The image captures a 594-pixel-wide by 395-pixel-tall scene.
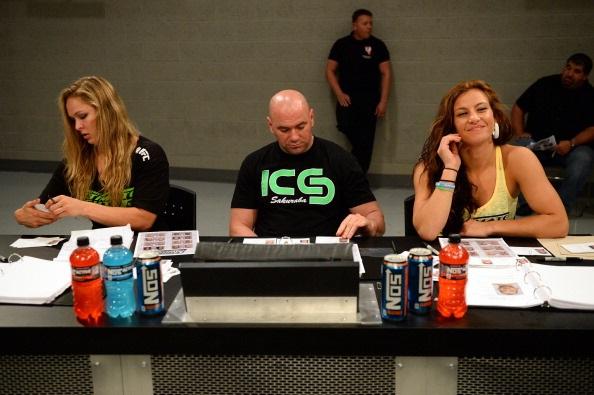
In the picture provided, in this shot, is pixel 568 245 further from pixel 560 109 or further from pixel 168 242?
pixel 560 109

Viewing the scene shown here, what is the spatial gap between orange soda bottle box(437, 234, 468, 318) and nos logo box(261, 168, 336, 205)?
103 centimetres

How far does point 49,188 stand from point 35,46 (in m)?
4.15

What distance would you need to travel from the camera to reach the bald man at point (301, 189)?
2.49 metres

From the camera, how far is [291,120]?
2.42 m

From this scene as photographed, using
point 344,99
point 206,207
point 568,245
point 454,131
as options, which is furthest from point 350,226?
point 344,99

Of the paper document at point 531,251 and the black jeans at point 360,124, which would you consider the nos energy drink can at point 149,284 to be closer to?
the paper document at point 531,251

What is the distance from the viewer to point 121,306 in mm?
1551

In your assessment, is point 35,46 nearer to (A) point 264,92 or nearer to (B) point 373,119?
(A) point 264,92

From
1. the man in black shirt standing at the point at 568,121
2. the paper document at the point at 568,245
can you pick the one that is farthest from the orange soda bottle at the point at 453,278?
the man in black shirt standing at the point at 568,121

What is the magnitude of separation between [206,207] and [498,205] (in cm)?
323

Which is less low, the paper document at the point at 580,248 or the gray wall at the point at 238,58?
the gray wall at the point at 238,58

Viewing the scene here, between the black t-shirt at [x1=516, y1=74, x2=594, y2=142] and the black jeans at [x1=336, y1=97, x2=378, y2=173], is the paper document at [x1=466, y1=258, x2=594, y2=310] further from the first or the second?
the black jeans at [x1=336, y1=97, x2=378, y2=173]

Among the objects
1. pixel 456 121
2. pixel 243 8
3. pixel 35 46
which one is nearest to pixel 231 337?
pixel 456 121

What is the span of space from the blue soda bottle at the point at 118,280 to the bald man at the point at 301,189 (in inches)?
36.8
